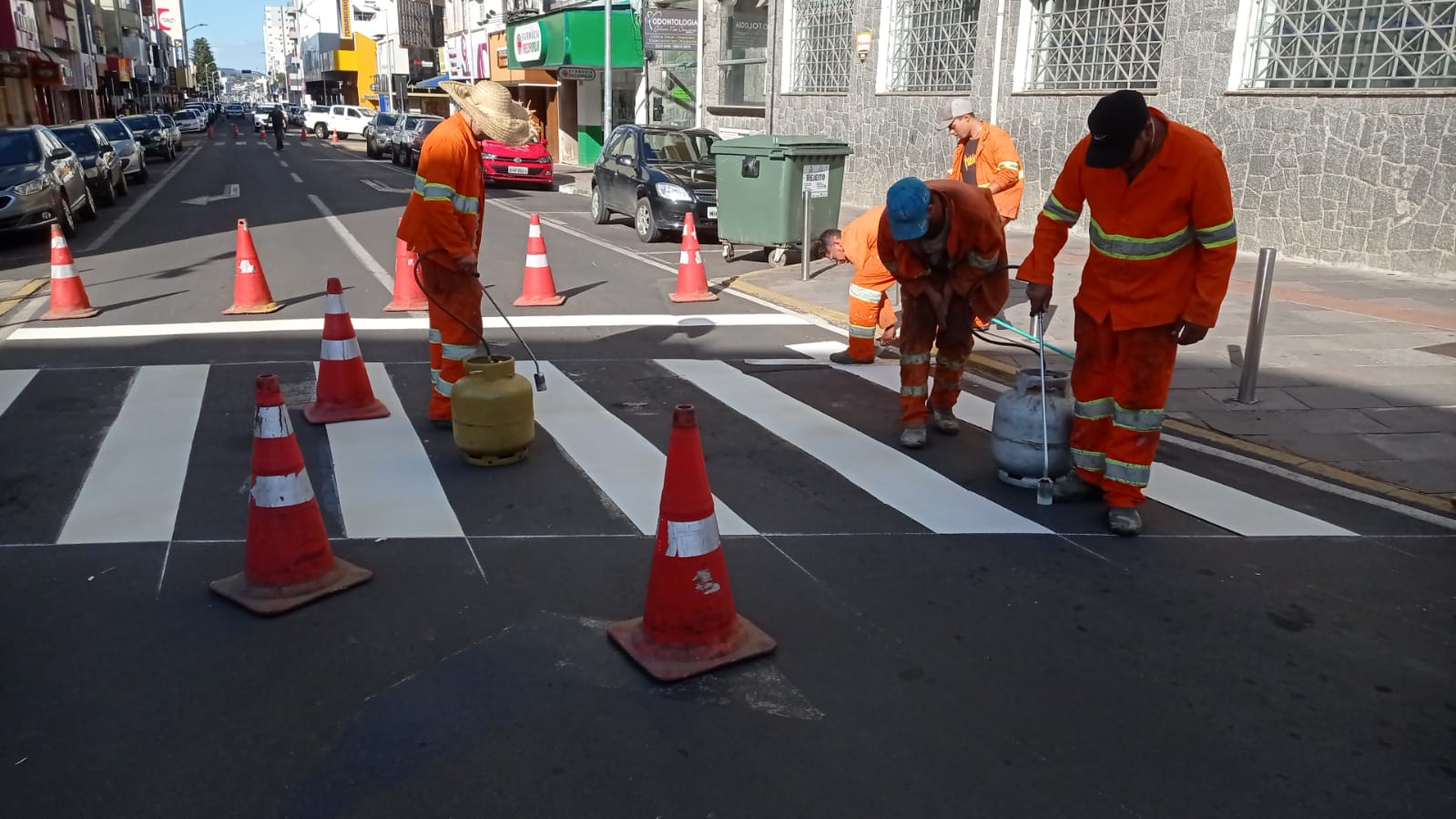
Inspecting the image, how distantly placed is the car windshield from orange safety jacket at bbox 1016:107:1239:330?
15.6 meters

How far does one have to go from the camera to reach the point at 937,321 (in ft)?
20.1

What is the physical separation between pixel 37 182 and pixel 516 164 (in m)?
12.3

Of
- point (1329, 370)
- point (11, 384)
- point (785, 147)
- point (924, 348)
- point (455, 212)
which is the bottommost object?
point (11, 384)

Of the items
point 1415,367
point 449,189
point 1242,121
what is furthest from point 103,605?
point 1242,121

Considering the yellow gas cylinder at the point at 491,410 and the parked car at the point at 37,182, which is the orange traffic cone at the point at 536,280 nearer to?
the yellow gas cylinder at the point at 491,410

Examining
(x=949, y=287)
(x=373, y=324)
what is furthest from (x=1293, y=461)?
(x=373, y=324)

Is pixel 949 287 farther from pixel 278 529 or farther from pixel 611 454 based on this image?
pixel 278 529

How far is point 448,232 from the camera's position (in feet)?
19.6

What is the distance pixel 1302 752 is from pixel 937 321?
3282 mm

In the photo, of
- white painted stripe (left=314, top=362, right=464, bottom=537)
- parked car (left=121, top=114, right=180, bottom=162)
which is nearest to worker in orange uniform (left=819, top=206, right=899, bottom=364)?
white painted stripe (left=314, top=362, right=464, bottom=537)

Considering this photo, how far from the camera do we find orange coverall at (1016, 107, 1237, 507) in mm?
4609

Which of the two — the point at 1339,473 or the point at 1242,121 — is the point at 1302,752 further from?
the point at 1242,121

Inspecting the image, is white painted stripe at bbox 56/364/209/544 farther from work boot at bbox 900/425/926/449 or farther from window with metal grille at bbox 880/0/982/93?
window with metal grille at bbox 880/0/982/93

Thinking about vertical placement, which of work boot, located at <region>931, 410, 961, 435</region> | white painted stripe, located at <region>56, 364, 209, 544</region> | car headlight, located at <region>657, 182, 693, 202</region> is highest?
car headlight, located at <region>657, 182, 693, 202</region>
